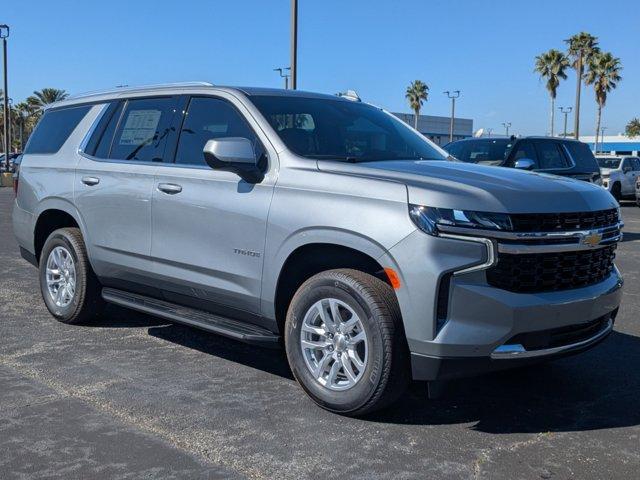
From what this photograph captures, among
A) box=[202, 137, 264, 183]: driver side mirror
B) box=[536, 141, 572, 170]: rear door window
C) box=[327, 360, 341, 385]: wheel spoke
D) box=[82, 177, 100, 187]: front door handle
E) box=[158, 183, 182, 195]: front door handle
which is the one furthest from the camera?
box=[536, 141, 572, 170]: rear door window

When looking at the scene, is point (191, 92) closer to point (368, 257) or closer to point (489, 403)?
point (368, 257)

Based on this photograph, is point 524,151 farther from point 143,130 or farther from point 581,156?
point 143,130

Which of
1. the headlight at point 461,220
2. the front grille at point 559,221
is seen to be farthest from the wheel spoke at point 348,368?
the front grille at point 559,221

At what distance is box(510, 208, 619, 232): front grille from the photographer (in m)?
3.67

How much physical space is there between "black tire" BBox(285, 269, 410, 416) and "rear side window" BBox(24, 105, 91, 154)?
3253 millimetres

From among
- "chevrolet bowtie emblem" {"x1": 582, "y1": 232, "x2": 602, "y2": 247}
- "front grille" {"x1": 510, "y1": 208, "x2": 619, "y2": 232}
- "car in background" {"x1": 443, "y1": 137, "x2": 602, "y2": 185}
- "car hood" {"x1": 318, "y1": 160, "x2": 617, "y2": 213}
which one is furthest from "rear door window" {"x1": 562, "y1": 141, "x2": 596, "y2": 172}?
"chevrolet bowtie emblem" {"x1": 582, "y1": 232, "x2": 602, "y2": 247}

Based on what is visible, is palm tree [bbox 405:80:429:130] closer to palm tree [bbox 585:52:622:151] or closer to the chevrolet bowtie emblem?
palm tree [bbox 585:52:622:151]

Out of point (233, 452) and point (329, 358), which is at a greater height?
point (329, 358)

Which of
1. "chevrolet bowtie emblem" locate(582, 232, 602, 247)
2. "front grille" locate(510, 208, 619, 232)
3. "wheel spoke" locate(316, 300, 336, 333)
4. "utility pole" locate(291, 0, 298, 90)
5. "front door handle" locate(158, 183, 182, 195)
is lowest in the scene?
"wheel spoke" locate(316, 300, 336, 333)

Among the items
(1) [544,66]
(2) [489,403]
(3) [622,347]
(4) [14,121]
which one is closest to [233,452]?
(2) [489,403]

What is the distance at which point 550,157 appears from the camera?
1159cm

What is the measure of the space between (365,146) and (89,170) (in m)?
2.37

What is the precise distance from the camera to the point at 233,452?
A: 11.8ft

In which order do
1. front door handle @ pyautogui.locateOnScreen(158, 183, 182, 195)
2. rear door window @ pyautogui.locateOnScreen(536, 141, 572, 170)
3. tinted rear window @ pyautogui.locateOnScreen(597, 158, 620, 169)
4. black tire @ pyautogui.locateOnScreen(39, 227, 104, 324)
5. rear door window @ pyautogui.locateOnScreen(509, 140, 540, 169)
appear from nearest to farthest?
front door handle @ pyautogui.locateOnScreen(158, 183, 182, 195)
black tire @ pyautogui.locateOnScreen(39, 227, 104, 324)
rear door window @ pyautogui.locateOnScreen(509, 140, 540, 169)
rear door window @ pyautogui.locateOnScreen(536, 141, 572, 170)
tinted rear window @ pyautogui.locateOnScreen(597, 158, 620, 169)
